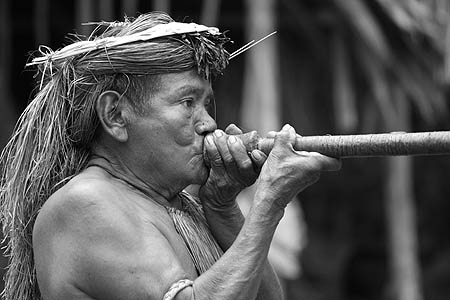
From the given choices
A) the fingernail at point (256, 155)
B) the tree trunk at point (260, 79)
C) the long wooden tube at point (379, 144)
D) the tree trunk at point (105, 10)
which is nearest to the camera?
the long wooden tube at point (379, 144)

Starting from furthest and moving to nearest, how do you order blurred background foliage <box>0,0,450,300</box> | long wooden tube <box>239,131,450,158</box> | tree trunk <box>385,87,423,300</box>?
tree trunk <box>385,87,423,300</box> → blurred background foliage <box>0,0,450,300</box> → long wooden tube <box>239,131,450,158</box>

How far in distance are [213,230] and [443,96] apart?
15.5ft

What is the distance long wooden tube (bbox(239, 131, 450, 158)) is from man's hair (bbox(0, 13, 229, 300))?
0.35 metres

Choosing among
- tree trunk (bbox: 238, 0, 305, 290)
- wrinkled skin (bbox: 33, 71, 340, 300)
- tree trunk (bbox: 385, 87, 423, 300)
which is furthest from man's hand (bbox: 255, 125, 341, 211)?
tree trunk (bbox: 385, 87, 423, 300)

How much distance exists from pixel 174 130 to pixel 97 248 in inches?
15.1

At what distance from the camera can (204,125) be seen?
10.3 feet

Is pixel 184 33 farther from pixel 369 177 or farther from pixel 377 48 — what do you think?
pixel 369 177

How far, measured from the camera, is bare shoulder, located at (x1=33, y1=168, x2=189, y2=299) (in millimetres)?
2916

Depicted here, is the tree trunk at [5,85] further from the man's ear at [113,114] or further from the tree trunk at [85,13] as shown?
the man's ear at [113,114]

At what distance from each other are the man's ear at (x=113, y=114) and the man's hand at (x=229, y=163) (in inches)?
8.8

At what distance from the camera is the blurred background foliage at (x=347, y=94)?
288 inches

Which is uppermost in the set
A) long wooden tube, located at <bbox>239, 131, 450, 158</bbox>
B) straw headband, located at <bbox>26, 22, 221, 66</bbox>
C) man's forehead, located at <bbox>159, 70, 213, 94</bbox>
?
straw headband, located at <bbox>26, 22, 221, 66</bbox>

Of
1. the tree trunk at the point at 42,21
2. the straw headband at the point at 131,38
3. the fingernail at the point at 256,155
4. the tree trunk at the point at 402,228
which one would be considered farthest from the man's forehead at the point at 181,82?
the tree trunk at the point at 402,228

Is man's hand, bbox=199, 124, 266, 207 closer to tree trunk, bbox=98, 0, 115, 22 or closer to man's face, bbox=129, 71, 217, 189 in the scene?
man's face, bbox=129, 71, 217, 189
